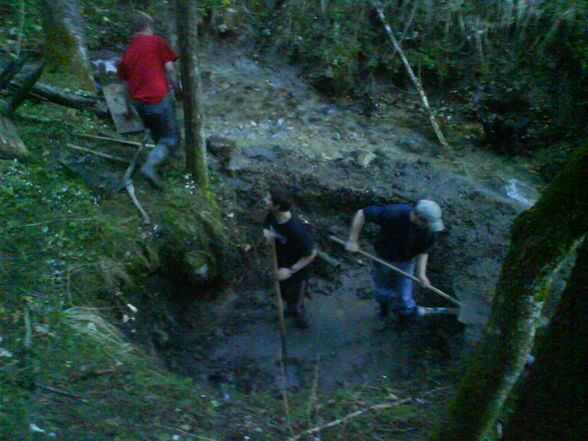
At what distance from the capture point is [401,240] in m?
4.91

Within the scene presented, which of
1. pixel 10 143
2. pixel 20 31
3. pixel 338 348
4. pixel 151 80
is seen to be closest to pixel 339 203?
pixel 338 348

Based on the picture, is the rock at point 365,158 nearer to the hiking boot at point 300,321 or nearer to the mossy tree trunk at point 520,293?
the hiking boot at point 300,321

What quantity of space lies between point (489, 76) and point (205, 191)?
6.71 meters

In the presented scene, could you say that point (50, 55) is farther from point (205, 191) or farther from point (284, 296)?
point (284, 296)

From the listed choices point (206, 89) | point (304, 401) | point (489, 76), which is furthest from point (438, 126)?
point (304, 401)

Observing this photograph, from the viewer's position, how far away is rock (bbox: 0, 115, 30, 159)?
17.3 ft

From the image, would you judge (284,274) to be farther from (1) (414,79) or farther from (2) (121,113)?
(1) (414,79)

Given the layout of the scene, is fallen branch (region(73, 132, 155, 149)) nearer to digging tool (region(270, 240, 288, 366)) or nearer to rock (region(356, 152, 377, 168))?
digging tool (region(270, 240, 288, 366))

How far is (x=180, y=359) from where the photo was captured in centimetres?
500

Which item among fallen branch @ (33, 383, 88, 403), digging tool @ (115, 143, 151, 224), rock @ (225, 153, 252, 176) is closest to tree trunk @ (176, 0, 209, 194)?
digging tool @ (115, 143, 151, 224)

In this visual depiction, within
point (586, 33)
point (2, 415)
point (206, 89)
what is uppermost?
point (586, 33)

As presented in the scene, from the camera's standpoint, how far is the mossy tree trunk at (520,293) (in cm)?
233

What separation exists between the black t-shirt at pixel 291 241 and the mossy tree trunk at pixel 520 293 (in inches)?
87.8

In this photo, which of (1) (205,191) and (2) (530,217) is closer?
(2) (530,217)
